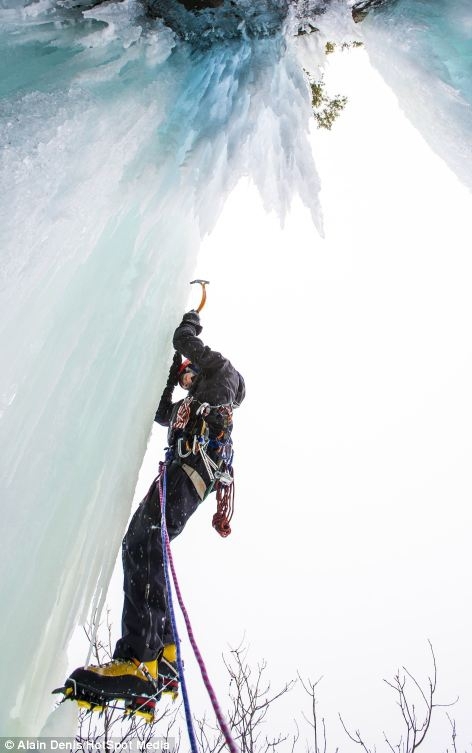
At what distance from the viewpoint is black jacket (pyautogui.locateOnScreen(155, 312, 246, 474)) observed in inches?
94.3

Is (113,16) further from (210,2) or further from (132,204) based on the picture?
(132,204)

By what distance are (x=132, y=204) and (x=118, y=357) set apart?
881 millimetres

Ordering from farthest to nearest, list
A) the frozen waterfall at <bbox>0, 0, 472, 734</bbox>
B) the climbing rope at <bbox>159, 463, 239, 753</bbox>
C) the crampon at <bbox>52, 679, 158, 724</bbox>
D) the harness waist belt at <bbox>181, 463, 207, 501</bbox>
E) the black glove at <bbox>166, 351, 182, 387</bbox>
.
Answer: the black glove at <bbox>166, 351, 182, 387</bbox>
the harness waist belt at <bbox>181, 463, 207, 501</bbox>
the frozen waterfall at <bbox>0, 0, 472, 734</bbox>
the crampon at <bbox>52, 679, 158, 724</bbox>
the climbing rope at <bbox>159, 463, 239, 753</bbox>

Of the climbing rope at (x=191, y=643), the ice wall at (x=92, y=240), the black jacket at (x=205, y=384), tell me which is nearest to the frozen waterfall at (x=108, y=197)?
the ice wall at (x=92, y=240)

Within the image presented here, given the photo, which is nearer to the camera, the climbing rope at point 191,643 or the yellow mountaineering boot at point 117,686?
the climbing rope at point 191,643

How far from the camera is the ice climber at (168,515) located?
170cm

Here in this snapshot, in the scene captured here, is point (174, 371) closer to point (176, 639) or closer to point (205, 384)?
point (205, 384)

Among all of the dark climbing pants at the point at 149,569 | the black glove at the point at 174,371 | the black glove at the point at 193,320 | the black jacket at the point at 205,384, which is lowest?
the dark climbing pants at the point at 149,569

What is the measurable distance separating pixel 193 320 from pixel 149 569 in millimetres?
1490

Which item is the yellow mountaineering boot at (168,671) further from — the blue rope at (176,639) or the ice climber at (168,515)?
the blue rope at (176,639)

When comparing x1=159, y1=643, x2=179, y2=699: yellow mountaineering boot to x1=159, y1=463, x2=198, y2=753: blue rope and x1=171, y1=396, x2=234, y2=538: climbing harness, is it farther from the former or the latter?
x1=171, y1=396, x2=234, y2=538: climbing harness

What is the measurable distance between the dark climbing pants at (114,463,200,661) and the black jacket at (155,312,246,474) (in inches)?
6.8

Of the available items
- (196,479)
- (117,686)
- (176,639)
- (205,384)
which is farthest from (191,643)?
(205,384)

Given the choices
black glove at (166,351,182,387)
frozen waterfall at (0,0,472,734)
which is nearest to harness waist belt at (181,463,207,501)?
frozen waterfall at (0,0,472,734)
